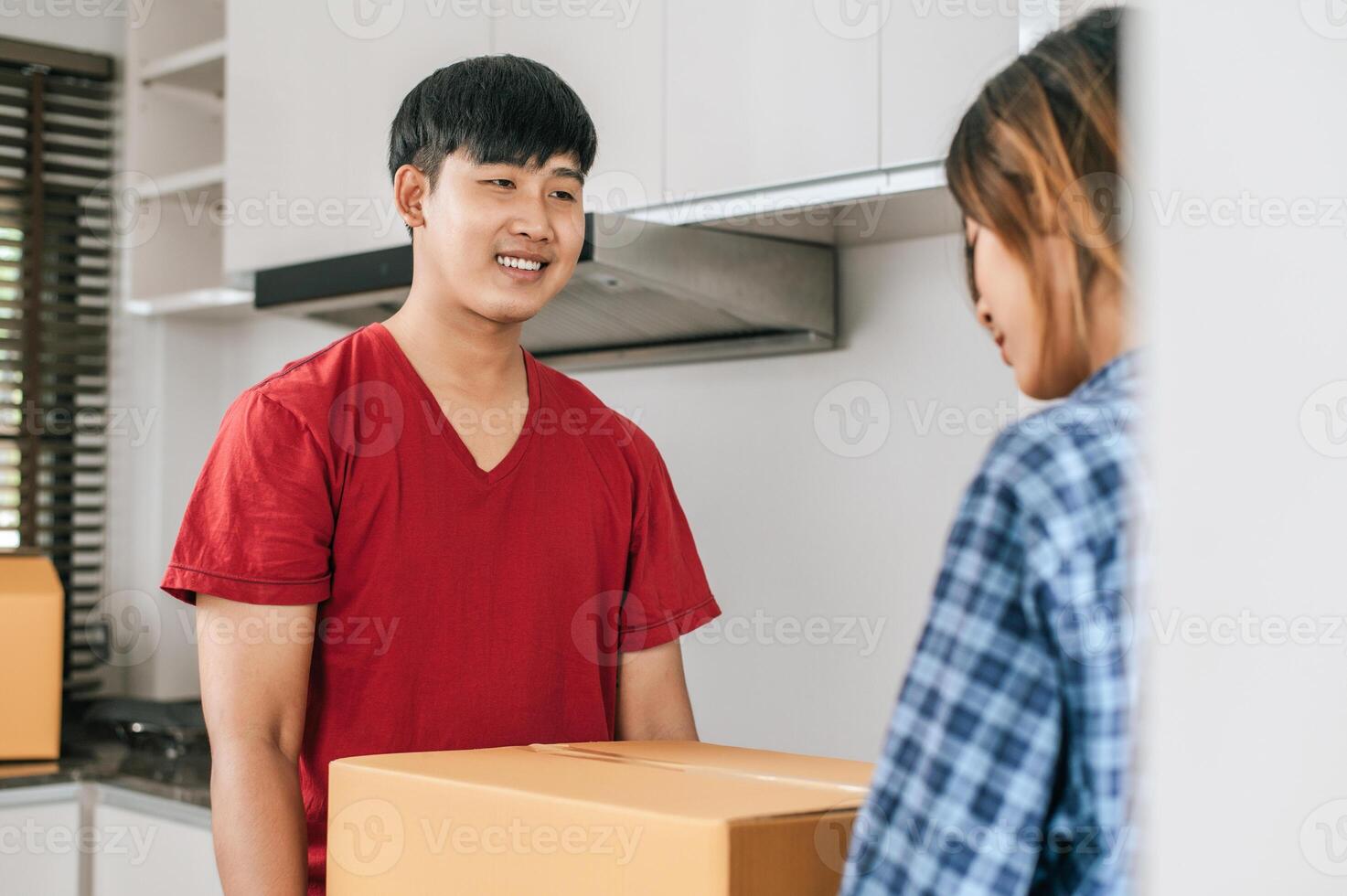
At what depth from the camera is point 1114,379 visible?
55cm

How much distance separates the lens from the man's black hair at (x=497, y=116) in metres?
1.14

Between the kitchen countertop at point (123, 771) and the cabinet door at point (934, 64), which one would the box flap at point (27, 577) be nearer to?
the kitchen countertop at point (123, 771)

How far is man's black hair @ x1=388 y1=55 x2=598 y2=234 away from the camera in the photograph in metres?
1.14

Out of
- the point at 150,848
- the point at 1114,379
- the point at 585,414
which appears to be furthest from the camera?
the point at 150,848

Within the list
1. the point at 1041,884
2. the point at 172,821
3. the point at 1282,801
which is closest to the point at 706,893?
the point at 1041,884

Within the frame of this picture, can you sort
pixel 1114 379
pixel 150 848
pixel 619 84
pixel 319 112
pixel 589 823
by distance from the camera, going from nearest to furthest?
1. pixel 1114 379
2. pixel 589 823
3. pixel 619 84
4. pixel 150 848
5. pixel 319 112

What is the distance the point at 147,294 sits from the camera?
8.84ft

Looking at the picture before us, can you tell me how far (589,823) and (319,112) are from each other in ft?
5.48

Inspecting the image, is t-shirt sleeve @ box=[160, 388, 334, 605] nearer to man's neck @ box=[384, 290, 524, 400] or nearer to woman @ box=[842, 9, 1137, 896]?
man's neck @ box=[384, 290, 524, 400]

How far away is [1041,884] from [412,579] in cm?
67

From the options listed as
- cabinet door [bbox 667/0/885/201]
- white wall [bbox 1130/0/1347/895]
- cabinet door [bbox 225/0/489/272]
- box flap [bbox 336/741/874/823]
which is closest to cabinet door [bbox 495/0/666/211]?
cabinet door [bbox 667/0/885/201]

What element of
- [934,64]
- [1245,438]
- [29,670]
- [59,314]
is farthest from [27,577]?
[1245,438]

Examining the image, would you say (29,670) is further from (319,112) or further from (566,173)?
(566,173)

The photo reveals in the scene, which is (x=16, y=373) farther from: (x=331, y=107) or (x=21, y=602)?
(x=331, y=107)
